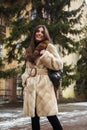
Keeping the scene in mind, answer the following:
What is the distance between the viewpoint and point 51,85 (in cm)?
667

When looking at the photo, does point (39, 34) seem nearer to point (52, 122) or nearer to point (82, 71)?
point (52, 122)

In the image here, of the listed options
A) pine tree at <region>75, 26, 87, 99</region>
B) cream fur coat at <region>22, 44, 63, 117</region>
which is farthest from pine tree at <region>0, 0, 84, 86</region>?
cream fur coat at <region>22, 44, 63, 117</region>

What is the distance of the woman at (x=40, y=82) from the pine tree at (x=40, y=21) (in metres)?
16.1

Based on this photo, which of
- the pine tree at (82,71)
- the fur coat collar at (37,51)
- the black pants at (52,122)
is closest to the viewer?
the black pants at (52,122)

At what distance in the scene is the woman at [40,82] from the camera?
21.6 ft

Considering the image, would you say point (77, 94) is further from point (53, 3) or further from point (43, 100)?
point (43, 100)

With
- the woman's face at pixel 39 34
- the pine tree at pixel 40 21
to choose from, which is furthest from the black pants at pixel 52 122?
the pine tree at pixel 40 21

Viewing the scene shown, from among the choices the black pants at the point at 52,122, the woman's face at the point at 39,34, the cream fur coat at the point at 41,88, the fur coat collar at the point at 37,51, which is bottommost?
the black pants at the point at 52,122

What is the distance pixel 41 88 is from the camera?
665cm

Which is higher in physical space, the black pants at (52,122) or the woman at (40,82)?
the woman at (40,82)

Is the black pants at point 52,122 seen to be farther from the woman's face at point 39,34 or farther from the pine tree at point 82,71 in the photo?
the pine tree at point 82,71

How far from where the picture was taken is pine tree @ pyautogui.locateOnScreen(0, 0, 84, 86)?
2333cm

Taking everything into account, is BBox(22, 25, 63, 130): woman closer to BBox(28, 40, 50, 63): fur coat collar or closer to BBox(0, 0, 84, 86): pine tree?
BBox(28, 40, 50, 63): fur coat collar

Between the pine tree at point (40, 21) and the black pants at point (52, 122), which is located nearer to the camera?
the black pants at point (52, 122)
